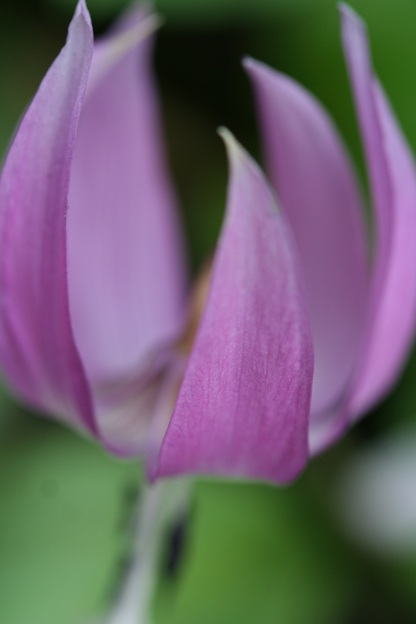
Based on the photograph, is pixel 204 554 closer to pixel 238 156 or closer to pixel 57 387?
pixel 57 387

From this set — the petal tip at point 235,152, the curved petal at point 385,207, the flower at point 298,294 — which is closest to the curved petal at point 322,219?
the flower at point 298,294

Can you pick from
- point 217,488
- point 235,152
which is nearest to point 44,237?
point 235,152

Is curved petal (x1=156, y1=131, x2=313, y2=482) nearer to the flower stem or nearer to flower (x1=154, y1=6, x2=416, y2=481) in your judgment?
flower (x1=154, y1=6, x2=416, y2=481)

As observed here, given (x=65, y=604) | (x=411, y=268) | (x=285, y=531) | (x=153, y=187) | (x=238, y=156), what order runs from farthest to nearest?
(x=285, y=531), (x=65, y=604), (x=153, y=187), (x=411, y=268), (x=238, y=156)

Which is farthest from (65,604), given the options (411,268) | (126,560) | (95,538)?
(411,268)

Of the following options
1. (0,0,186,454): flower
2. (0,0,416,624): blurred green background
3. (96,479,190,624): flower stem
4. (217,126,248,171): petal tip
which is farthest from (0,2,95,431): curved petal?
(0,0,416,624): blurred green background

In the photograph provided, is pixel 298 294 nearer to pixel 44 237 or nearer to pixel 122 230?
pixel 44 237
